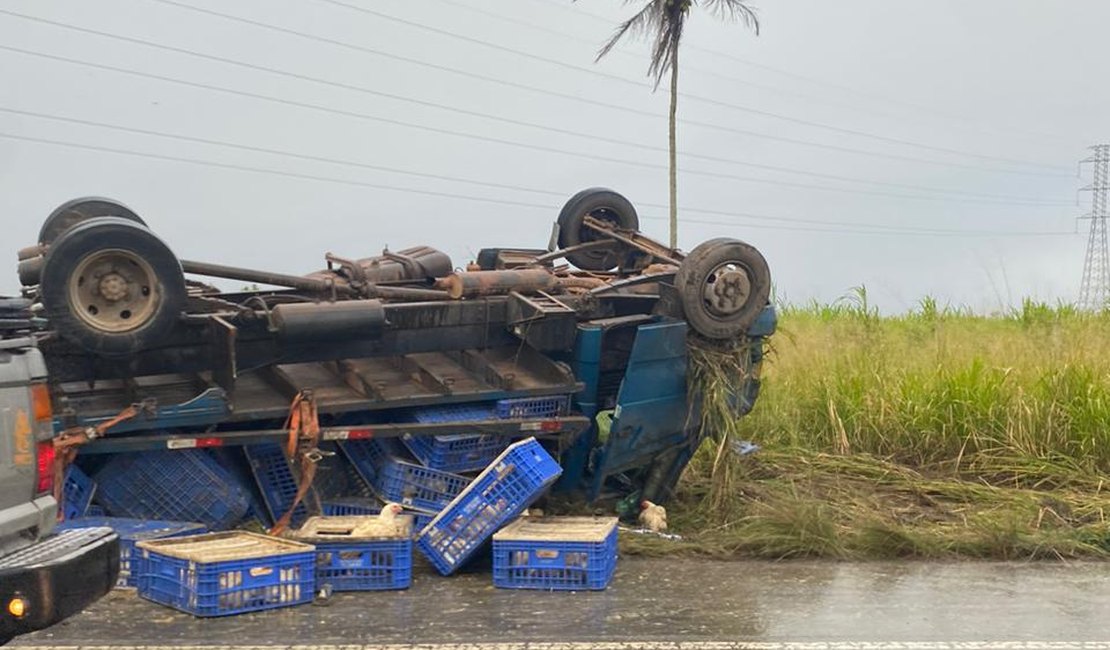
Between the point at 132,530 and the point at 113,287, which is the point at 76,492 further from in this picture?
the point at 113,287

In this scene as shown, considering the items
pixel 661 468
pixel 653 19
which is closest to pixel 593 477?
pixel 661 468

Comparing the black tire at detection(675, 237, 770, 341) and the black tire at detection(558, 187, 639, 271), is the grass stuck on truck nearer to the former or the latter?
the black tire at detection(675, 237, 770, 341)

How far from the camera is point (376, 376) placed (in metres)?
7.76

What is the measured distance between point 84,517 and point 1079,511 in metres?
6.86

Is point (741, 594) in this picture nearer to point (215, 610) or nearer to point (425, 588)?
point (425, 588)

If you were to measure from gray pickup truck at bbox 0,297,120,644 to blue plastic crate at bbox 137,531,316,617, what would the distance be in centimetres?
178

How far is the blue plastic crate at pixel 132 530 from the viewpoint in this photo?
6266 mm

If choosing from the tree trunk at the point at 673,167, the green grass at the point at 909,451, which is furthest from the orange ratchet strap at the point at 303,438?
the tree trunk at the point at 673,167

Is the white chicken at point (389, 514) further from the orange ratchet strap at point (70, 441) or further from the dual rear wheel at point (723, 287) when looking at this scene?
the dual rear wheel at point (723, 287)

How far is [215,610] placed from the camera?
5.79m

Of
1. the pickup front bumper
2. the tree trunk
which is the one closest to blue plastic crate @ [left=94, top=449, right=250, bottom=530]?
the pickup front bumper

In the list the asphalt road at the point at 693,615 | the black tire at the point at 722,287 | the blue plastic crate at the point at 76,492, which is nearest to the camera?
the asphalt road at the point at 693,615

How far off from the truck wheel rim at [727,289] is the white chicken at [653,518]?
59.6 inches

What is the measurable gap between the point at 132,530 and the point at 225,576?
111cm
